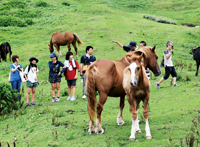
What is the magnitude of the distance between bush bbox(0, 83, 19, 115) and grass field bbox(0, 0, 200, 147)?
33 centimetres

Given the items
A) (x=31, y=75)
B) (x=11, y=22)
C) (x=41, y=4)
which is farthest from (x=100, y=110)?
(x=41, y=4)

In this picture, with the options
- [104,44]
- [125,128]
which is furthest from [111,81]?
[104,44]

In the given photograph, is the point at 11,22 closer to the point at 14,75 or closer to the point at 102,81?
the point at 14,75

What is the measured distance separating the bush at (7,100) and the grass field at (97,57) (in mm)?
327

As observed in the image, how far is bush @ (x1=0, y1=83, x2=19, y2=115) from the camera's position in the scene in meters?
9.41

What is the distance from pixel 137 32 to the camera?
76.8 ft

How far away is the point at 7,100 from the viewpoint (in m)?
9.63

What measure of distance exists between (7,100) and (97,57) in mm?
9176

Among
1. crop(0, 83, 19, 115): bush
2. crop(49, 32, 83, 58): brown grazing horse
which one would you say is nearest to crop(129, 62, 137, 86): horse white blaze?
crop(0, 83, 19, 115): bush

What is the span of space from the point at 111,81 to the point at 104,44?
47.6ft

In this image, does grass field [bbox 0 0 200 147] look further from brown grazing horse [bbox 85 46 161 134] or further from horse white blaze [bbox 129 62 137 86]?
horse white blaze [bbox 129 62 137 86]

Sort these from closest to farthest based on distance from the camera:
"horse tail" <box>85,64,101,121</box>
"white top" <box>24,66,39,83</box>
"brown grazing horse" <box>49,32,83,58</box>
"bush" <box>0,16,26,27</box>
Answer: "horse tail" <box>85,64,101,121</box> → "white top" <box>24,66,39,83</box> → "brown grazing horse" <box>49,32,83,58</box> → "bush" <box>0,16,26,27</box>

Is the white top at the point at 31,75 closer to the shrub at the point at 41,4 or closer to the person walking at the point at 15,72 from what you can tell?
the person walking at the point at 15,72

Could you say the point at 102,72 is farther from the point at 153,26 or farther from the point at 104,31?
the point at 153,26
